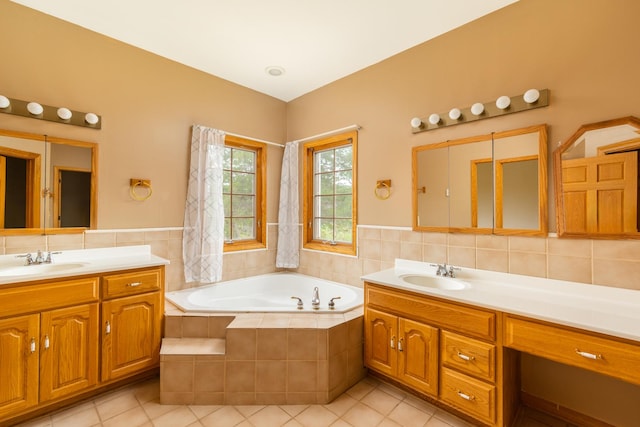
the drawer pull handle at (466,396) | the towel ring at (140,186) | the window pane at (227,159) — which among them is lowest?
the drawer pull handle at (466,396)

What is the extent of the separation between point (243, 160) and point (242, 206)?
0.53 metres

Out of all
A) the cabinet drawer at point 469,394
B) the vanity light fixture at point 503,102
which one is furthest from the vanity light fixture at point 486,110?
the cabinet drawer at point 469,394

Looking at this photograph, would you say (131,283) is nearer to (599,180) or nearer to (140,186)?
(140,186)

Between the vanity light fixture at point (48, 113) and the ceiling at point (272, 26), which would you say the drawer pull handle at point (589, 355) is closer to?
the ceiling at point (272, 26)

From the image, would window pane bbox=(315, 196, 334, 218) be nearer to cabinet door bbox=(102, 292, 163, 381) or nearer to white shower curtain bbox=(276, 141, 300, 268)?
white shower curtain bbox=(276, 141, 300, 268)

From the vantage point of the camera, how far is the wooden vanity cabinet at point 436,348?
1.64 m

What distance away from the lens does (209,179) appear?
9.46 ft

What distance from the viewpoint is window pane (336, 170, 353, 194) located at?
10.3ft

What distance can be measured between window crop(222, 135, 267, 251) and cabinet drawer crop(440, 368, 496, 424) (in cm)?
229

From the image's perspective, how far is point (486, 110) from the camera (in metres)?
2.11

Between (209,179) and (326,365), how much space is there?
6.52ft

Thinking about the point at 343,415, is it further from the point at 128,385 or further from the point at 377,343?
the point at 128,385

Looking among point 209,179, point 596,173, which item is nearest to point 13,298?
point 209,179

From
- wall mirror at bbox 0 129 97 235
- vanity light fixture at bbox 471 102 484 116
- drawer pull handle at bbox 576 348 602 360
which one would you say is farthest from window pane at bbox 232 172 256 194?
drawer pull handle at bbox 576 348 602 360
